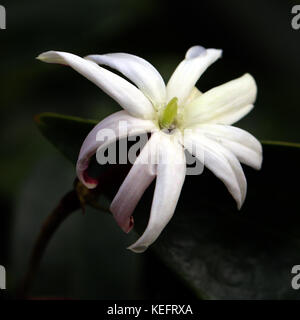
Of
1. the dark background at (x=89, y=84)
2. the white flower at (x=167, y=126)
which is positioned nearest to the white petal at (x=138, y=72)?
the white flower at (x=167, y=126)

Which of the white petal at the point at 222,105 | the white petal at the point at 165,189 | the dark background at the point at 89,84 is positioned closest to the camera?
the white petal at the point at 165,189

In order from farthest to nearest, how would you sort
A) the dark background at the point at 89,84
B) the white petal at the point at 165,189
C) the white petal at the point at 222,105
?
the dark background at the point at 89,84
the white petal at the point at 222,105
the white petal at the point at 165,189

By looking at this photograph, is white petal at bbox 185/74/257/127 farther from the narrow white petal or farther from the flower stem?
the flower stem

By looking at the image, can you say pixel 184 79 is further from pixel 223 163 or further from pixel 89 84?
pixel 89 84

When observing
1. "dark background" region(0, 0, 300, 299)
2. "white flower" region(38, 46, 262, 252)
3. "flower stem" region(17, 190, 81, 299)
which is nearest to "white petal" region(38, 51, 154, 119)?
"white flower" region(38, 46, 262, 252)

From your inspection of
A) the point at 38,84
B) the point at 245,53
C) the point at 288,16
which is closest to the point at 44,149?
the point at 38,84

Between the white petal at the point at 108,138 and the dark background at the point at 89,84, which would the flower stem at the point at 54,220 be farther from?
the dark background at the point at 89,84

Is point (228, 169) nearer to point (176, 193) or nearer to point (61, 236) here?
point (176, 193)

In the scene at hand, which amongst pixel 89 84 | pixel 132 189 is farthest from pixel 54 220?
pixel 89 84
